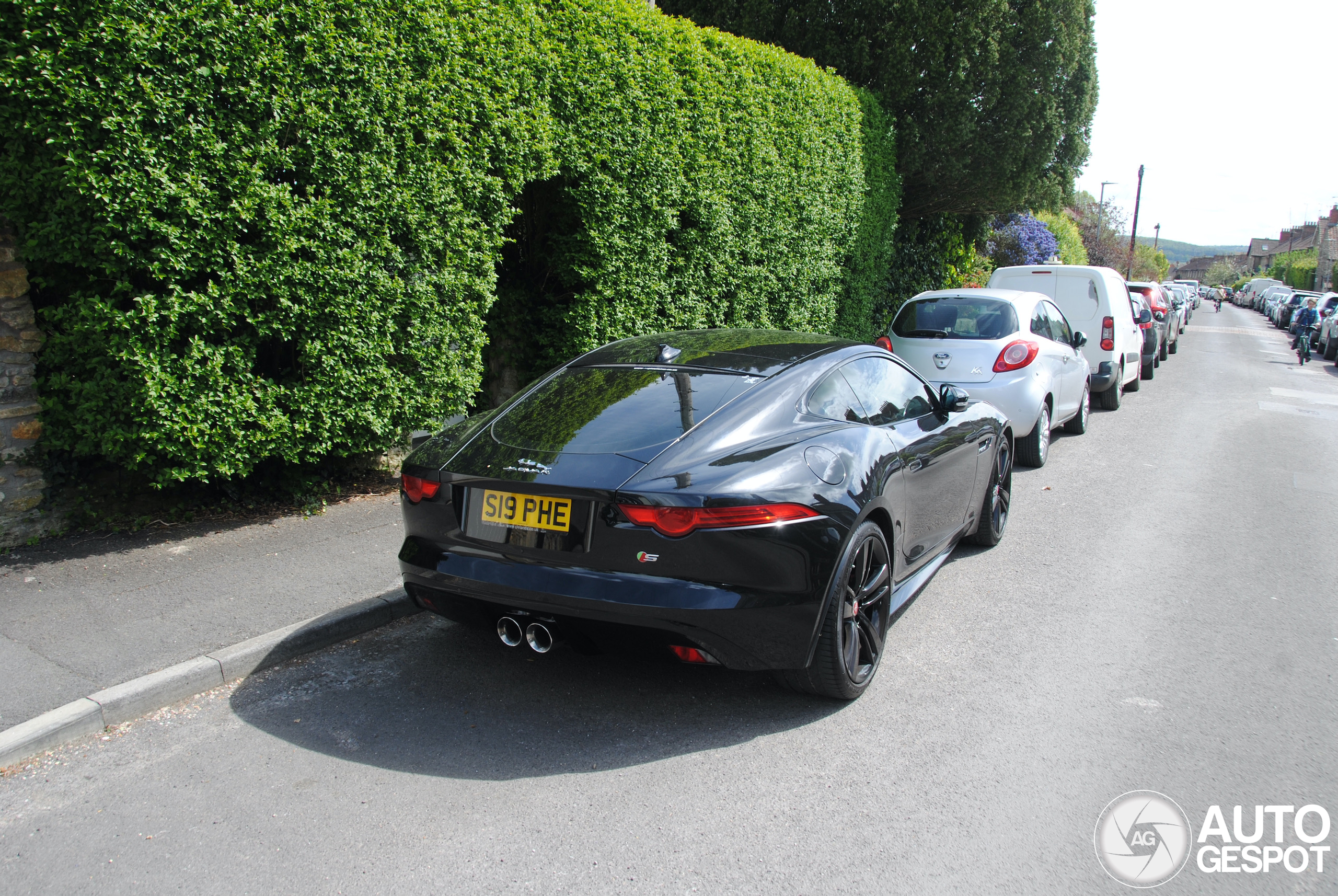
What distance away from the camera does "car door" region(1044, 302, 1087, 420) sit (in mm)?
9430

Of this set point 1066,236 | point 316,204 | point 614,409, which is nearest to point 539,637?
Answer: point 614,409

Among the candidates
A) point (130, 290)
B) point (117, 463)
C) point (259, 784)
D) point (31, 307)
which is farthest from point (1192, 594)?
point (31, 307)

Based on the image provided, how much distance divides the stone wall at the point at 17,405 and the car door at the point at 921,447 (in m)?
4.76

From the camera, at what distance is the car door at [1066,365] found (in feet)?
30.9

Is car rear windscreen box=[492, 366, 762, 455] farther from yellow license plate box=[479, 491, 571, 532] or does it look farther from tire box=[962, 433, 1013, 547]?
tire box=[962, 433, 1013, 547]

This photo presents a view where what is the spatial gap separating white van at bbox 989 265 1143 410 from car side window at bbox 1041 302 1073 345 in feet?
7.28

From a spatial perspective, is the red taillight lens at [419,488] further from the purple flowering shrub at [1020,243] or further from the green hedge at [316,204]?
the purple flowering shrub at [1020,243]

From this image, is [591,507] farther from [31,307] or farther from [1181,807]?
[31,307]

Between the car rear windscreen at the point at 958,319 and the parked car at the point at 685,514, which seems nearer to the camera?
the parked car at the point at 685,514

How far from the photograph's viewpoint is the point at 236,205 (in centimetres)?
498

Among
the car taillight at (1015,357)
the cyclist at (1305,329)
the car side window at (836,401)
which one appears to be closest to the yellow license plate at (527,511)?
the car side window at (836,401)

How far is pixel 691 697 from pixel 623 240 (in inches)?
207

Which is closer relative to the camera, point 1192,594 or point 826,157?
point 1192,594

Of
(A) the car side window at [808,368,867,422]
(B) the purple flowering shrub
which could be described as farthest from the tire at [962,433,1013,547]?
(B) the purple flowering shrub
